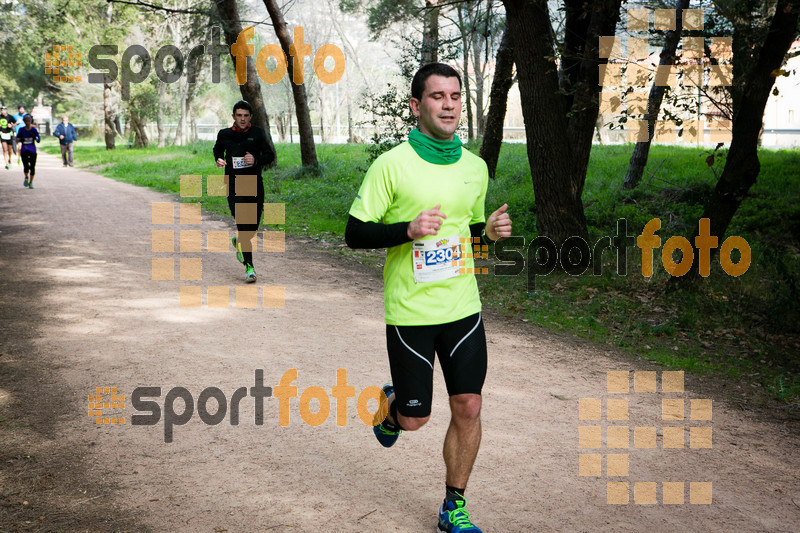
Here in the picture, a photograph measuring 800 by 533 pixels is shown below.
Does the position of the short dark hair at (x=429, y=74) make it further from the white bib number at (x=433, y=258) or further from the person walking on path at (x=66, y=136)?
the person walking on path at (x=66, y=136)

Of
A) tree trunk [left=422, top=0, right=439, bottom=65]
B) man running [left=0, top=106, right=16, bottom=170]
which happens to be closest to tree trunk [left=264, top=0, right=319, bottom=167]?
tree trunk [left=422, top=0, right=439, bottom=65]

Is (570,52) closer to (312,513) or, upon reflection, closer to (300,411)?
(300,411)

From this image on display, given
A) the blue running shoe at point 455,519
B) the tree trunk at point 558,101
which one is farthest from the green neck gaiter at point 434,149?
the tree trunk at point 558,101

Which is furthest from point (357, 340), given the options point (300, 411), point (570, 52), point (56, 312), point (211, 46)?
point (211, 46)

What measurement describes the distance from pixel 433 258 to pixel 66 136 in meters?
34.1

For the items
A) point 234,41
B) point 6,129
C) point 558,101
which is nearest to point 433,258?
point 558,101

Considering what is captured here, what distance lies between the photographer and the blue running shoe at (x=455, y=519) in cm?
368

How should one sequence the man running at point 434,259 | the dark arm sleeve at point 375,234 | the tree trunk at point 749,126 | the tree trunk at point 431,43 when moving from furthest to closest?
1. the tree trunk at point 431,43
2. the tree trunk at point 749,126
3. the man running at point 434,259
4. the dark arm sleeve at point 375,234

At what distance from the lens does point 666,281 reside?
31.9ft

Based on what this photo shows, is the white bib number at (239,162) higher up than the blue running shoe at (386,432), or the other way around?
the white bib number at (239,162)

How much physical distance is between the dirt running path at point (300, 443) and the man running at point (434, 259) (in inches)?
27.4

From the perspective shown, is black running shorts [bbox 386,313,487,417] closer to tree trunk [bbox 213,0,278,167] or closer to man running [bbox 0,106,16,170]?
tree trunk [bbox 213,0,278,167]

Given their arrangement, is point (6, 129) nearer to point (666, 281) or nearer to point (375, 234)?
point (666, 281)

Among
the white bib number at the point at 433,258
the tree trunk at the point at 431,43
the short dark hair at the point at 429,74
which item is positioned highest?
the tree trunk at the point at 431,43
